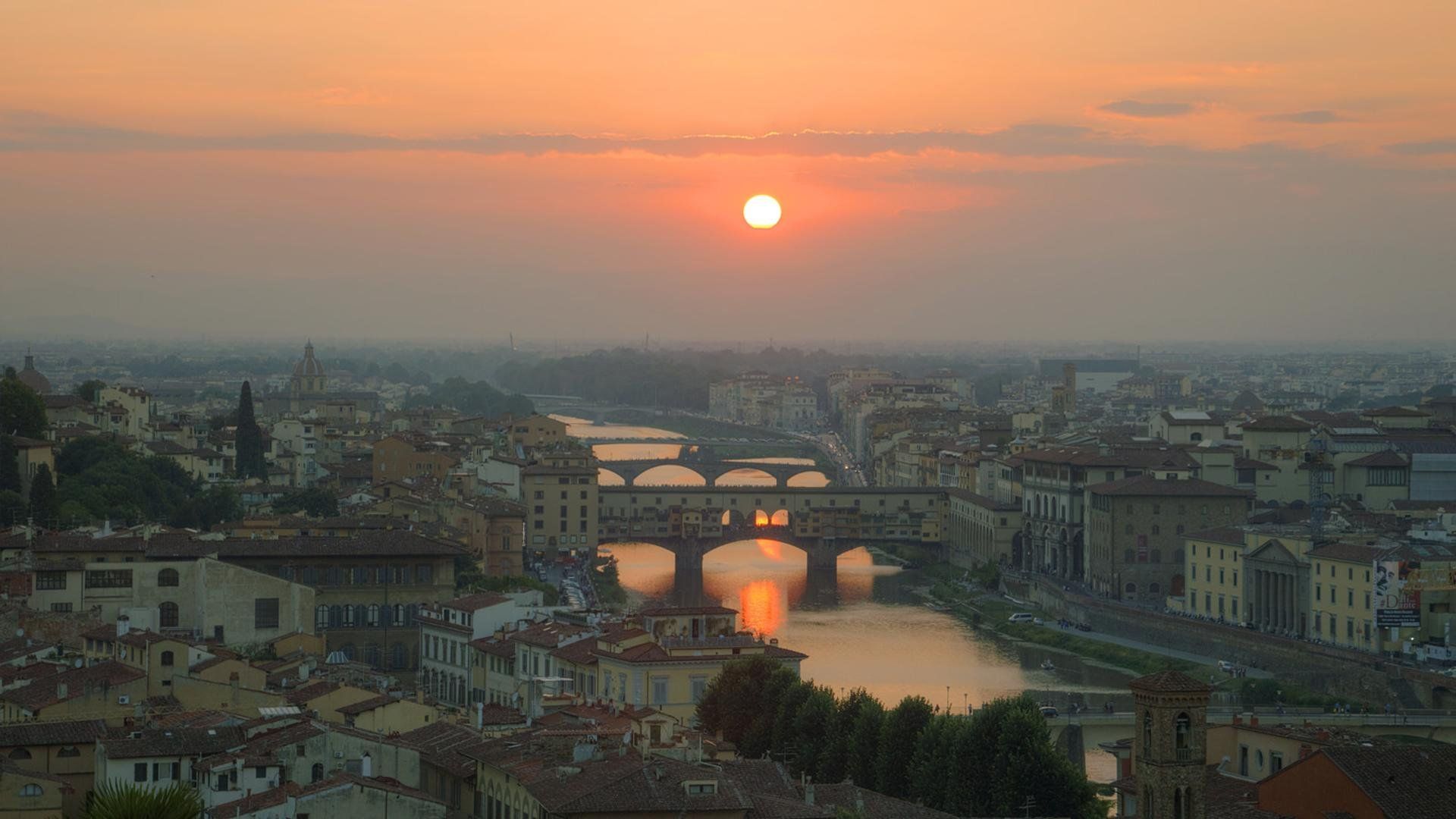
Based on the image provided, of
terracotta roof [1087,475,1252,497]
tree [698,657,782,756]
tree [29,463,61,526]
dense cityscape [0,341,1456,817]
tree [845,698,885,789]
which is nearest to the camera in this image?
dense cityscape [0,341,1456,817]

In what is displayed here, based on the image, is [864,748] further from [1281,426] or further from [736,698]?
[1281,426]

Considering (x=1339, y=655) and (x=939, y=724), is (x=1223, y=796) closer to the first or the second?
(x=939, y=724)

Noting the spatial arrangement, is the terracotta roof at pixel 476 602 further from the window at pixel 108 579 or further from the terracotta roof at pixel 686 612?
the window at pixel 108 579

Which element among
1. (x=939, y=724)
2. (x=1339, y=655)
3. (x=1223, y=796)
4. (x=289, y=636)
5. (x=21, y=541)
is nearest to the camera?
(x=1223, y=796)

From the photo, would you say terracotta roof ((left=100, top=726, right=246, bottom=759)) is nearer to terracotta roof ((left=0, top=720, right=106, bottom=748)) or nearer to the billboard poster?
terracotta roof ((left=0, top=720, right=106, bottom=748))

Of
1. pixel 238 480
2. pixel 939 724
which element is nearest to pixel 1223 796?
pixel 939 724

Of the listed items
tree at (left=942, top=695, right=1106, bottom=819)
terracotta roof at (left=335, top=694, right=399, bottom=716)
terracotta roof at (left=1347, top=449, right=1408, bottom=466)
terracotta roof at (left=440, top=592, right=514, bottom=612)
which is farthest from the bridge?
terracotta roof at (left=335, top=694, right=399, bottom=716)
